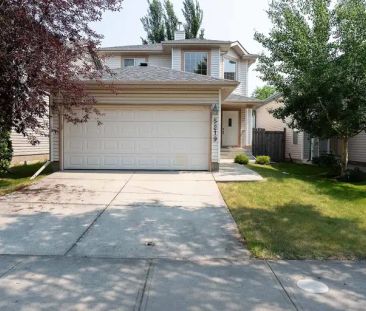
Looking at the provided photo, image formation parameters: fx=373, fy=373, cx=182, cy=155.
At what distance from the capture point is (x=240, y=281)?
4.15 m

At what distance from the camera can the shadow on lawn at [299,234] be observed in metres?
5.16

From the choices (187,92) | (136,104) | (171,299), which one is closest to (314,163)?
(187,92)

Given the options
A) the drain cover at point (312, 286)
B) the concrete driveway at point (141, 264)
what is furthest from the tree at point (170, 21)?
the drain cover at point (312, 286)

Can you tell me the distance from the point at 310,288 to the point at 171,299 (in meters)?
1.51

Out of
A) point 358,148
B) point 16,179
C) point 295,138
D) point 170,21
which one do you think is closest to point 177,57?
point 295,138

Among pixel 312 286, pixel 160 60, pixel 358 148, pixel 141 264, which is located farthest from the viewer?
pixel 160 60

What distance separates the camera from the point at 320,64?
12.1 m

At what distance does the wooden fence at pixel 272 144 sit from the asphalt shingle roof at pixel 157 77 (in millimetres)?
8741

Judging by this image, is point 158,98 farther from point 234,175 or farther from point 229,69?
point 229,69

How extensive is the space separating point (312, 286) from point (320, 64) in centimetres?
967

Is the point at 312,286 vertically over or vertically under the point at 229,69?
under

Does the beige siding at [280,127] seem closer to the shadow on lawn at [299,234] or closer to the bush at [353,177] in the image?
the bush at [353,177]

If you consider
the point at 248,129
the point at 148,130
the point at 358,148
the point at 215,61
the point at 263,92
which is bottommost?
the point at 358,148

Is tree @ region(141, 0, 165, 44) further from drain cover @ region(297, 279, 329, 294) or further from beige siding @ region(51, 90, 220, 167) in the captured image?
drain cover @ region(297, 279, 329, 294)
